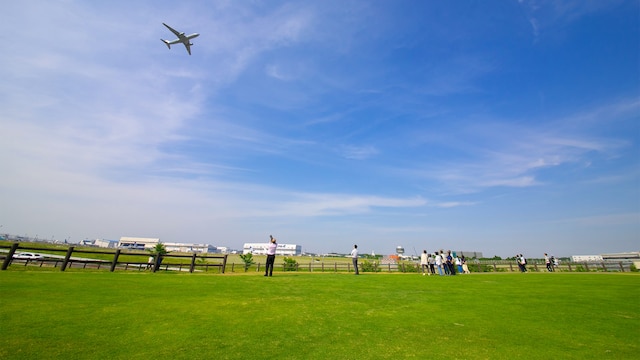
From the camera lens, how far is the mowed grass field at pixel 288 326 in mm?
4273

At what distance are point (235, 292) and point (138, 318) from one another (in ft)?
13.0

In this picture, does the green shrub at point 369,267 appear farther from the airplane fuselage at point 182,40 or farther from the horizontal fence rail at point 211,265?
the airplane fuselage at point 182,40

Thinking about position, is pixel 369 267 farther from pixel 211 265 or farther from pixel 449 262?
pixel 211 265

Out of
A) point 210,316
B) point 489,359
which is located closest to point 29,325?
point 210,316

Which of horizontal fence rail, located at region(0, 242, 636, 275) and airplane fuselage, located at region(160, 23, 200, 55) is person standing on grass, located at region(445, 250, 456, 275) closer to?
horizontal fence rail, located at region(0, 242, 636, 275)

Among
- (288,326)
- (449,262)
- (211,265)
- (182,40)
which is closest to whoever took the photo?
(288,326)

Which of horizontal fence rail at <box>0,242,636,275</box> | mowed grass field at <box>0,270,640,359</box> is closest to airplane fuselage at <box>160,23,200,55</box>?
horizontal fence rail at <box>0,242,636,275</box>

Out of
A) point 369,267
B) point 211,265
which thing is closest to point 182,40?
point 211,265

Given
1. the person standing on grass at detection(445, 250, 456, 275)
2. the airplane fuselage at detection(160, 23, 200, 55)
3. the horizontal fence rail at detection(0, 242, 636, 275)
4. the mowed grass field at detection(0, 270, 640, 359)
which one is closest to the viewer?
the mowed grass field at detection(0, 270, 640, 359)

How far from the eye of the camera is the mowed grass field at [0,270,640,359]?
4.27 meters

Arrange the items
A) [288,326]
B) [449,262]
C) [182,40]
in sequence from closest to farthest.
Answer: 1. [288,326]
2. [449,262]
3. [182,40]

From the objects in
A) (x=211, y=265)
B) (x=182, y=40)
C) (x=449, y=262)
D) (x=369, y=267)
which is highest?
(x=182, y=40)

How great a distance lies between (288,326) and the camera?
223 inches

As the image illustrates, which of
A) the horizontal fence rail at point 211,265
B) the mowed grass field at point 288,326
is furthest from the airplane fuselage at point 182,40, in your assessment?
the mowed grass field at point 288,326
